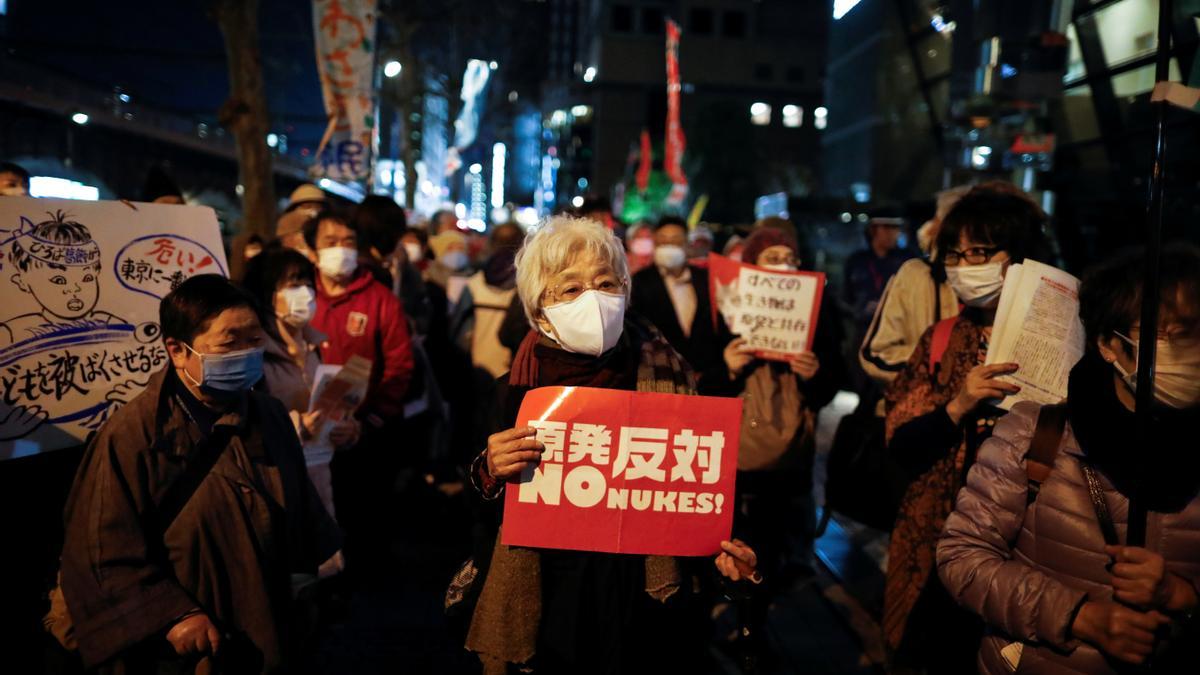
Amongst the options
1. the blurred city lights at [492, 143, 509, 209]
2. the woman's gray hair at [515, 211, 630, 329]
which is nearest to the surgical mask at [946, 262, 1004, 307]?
the woman's gray hair at [515, 211, 630, 329]

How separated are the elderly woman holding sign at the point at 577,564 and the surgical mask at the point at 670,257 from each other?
11.2 ft

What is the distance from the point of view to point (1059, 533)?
7.91ft

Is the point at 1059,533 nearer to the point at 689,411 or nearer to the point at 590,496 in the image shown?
the point at 689,411

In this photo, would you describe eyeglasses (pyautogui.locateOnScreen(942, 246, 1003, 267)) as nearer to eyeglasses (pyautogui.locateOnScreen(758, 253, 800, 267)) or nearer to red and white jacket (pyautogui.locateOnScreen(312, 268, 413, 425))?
eyeglasses (pyautogui.locateOnScreen(758, 253, 800, 267))

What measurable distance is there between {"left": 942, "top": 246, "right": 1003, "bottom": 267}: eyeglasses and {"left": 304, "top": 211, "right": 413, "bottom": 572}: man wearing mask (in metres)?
3.20

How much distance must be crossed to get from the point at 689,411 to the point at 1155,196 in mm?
1207

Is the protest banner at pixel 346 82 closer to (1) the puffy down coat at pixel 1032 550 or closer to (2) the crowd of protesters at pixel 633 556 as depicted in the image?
(2) the crowd of protesters at pixel 633 556

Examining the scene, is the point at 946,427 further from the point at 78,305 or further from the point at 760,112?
the point at 760,112

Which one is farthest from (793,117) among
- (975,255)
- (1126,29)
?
(975,255)

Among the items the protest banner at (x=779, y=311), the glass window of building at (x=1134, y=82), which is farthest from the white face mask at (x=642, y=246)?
the glass window of building at (x=1134, y=82)

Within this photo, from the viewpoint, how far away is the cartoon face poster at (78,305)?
3.37 m

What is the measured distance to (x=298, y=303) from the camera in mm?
→ 4625

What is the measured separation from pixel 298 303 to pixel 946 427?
120 inches

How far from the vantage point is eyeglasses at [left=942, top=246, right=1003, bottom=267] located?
11.5 ft
